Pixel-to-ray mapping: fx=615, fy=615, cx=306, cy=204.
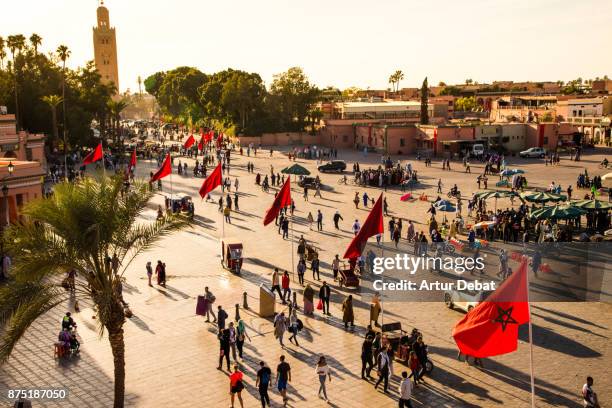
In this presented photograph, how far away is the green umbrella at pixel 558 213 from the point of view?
85.0ft

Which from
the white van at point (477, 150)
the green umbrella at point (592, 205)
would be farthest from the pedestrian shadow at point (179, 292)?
the white van at point (477, 150)

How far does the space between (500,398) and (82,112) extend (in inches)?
2233

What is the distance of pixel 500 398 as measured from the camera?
1335 centimetres

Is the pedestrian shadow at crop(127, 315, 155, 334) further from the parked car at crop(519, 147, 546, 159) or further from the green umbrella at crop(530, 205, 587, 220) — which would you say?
the parked car at crop(519, 147, 546, 159)

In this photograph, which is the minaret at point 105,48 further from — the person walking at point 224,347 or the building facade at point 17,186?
the person walking at point 224,347

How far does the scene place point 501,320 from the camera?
10.8 meters

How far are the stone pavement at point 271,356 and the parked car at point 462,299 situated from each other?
12.1 inches

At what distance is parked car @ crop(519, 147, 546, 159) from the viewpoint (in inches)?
2339

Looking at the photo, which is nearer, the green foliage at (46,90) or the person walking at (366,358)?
the person walking at (366,358)

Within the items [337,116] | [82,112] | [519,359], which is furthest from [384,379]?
[337,116]

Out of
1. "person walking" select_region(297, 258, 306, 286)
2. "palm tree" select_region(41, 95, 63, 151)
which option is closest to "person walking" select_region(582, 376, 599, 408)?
"person walking" select_region(297, 258, 306, 286)

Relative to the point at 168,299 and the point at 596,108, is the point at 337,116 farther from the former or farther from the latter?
the point at 168,299

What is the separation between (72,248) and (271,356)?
21.4 ft

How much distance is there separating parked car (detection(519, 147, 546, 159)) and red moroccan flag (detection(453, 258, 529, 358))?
52275 mm
